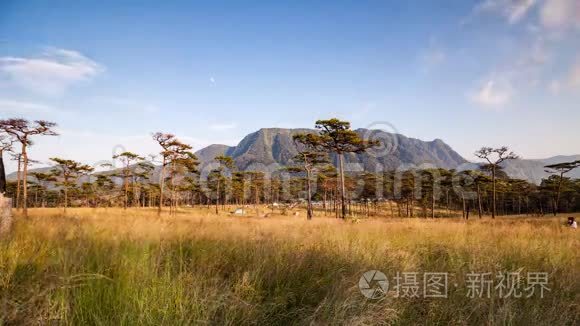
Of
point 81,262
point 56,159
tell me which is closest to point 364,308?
point 81,262

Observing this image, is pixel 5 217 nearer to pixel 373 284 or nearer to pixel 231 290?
pixel 231 290

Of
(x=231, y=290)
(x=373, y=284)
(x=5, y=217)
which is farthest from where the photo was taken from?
(x=5, y=217)

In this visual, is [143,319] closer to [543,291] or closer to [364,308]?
[364,308]

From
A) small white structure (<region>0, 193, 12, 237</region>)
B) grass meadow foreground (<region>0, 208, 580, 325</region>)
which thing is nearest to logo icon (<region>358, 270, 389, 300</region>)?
grass meadow foreground (<region>0, 208, 580, 325</region>)

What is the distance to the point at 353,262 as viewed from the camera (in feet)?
12.9

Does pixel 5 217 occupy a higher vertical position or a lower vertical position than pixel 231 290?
higher

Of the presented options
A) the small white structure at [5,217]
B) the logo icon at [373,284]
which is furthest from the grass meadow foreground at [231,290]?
the small white structure at [5,217]

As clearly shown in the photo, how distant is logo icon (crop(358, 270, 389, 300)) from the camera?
9.96ft

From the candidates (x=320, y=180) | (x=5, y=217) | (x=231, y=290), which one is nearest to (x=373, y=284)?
(x=231, y=290)

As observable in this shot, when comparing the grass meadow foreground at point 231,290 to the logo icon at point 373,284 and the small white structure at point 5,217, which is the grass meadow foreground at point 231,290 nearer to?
the logo icon at point 373,284

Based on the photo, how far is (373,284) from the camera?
131 inches

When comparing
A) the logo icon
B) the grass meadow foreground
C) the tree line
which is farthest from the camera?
the tree line

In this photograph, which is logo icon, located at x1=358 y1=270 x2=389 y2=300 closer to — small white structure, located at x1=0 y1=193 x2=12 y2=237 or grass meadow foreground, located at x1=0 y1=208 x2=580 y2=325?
grass meadow foreground, located at x1=0 y1=208 x2=580 y2=325

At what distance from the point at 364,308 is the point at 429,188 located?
60588 millimetres
